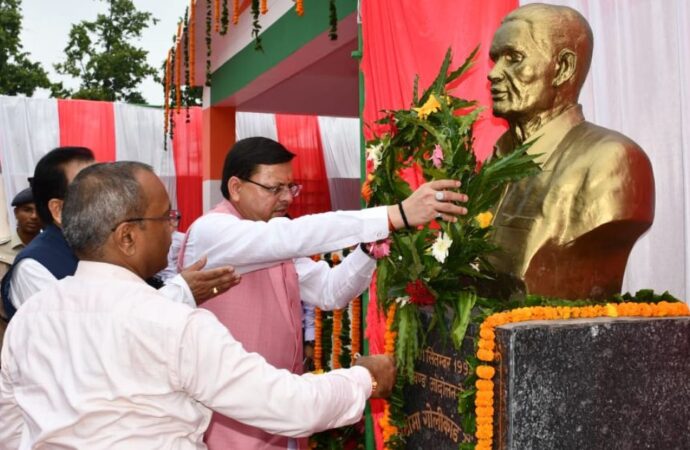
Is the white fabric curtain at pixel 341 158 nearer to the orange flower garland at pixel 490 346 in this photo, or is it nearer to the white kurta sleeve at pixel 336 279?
the white kurta sleeve at pixel 336 279

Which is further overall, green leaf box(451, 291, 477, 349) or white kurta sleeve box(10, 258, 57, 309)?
white kurta sleeve box(10, 258, 57, 309)

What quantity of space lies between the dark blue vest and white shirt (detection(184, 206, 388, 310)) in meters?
0.45

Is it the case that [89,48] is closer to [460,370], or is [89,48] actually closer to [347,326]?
[347,326]

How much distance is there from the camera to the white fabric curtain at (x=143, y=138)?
35.3ft

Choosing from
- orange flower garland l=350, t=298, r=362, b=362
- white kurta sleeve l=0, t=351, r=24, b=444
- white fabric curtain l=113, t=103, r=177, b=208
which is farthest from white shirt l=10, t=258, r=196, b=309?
white fabric curtain l=113, t=103, r=177, b=208

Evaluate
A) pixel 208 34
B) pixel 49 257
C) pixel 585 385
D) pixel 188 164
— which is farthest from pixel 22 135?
pixel 585 385

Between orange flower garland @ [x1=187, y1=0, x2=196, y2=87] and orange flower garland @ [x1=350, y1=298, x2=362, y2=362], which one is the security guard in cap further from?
orange flower garland @ [x1=187, y1=0, x2=196, y2=87]

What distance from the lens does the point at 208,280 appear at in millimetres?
2053

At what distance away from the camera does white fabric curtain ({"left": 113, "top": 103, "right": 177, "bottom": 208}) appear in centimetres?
1077

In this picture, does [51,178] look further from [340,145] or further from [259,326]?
[340,145]

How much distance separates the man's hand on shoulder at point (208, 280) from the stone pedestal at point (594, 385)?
0.84 m

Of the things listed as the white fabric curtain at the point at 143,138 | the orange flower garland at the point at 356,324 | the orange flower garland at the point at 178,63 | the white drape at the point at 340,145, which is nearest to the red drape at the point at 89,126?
the white fabric curtain at the point at 143,138

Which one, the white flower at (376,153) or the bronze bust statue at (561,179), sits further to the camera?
the white flower at (376,153)

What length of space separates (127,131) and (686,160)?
31.3ft
